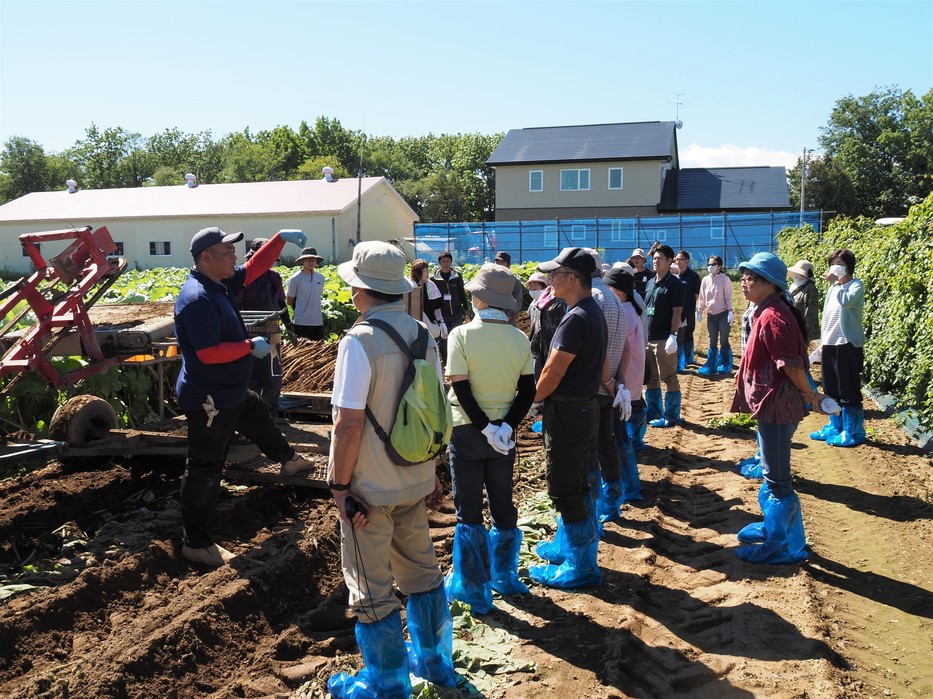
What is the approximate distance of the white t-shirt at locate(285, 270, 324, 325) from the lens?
31.1ft

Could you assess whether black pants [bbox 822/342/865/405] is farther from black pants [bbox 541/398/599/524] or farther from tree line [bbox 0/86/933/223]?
tree line [bbox 0/86/933/223]

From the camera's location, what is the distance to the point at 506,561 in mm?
4742

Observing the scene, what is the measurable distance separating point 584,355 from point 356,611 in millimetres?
2056

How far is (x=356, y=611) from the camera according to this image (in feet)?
11.4

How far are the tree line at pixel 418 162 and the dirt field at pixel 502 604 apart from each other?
1598 inches

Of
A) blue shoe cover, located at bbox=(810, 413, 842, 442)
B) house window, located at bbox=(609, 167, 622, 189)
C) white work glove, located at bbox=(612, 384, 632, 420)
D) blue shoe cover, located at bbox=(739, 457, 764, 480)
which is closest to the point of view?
white work glove, located at bbox=(612, 384, 632, 420)

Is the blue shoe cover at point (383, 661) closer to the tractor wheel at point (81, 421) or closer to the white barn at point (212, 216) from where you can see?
the tractor wheel at point (81, 421)

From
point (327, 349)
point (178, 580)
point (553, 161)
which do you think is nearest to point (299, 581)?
point (178, 580)

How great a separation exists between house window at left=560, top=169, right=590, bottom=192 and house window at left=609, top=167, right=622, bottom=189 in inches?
49.6

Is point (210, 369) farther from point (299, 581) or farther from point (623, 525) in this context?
point (623, 525)

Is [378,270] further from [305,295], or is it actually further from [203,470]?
[305,295]

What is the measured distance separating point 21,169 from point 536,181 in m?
62.8

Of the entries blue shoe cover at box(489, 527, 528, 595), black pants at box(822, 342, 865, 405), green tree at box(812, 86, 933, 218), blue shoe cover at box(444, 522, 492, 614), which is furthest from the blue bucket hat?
green tree at box(812, 86, 933, 218)

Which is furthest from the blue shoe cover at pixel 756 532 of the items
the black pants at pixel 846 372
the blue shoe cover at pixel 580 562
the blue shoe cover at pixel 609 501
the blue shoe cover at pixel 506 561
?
the black pants at pixel 846 372
